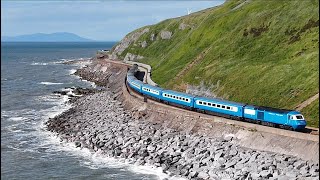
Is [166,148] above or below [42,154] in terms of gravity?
above

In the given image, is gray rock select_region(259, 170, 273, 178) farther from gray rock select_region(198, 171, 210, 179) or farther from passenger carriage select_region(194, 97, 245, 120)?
passenger carriage select_region(194, 97, 245, 120)

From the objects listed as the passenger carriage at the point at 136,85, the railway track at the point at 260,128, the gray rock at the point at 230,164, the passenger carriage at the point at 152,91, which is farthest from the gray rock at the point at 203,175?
the passenger carriage at the point at 136,85

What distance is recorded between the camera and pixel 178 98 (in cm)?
6047

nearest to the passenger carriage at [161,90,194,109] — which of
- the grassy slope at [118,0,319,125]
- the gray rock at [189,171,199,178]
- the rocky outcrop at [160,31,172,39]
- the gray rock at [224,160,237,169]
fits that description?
the grassy slope at [118,0,319,125]

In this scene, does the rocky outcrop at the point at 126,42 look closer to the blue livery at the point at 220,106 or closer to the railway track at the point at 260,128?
the railway track at the point at 260,128

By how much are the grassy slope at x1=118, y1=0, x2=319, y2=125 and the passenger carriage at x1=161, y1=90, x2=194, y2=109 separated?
26.6 ft

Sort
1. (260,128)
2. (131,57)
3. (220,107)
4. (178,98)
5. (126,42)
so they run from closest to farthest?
(260,128), (220,107), (178,98), (131,57), (126,42)

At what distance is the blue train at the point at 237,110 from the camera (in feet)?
140

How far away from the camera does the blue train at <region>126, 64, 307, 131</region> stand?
42634 millimetres

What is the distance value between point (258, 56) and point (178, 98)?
20701mm

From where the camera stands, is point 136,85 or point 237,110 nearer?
point 237,110

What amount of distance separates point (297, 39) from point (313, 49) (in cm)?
731

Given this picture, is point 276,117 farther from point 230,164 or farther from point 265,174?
point 265,174

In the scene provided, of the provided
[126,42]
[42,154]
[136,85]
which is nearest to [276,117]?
[42,154]
